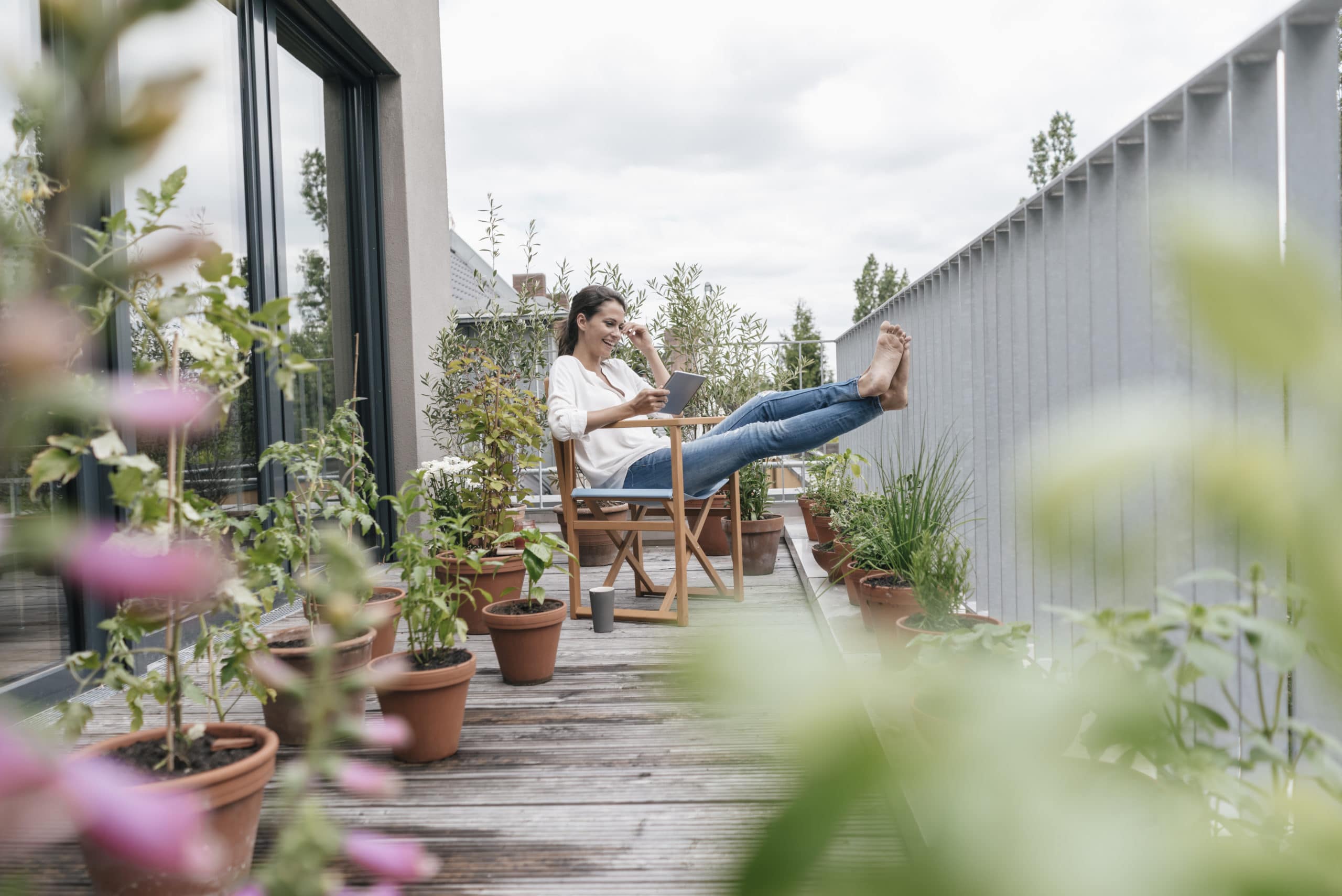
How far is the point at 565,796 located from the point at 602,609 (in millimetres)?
1274

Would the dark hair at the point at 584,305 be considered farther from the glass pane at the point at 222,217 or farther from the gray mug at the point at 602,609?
the glass pane at the point at 222,217

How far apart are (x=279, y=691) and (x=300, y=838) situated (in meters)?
1.85

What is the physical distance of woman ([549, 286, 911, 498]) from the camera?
2.85 meters

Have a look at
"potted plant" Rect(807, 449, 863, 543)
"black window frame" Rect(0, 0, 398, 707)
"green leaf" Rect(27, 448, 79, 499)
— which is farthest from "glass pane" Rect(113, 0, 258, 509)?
"potted plant" Rect(807, 449, 863, 543)

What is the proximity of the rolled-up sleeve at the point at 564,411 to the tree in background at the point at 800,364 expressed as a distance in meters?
2.25

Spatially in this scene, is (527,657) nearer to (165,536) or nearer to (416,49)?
(165,536)

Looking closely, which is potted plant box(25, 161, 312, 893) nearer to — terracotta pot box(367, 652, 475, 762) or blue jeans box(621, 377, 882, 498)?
terracotta pot box(367, 652, 475, 762)

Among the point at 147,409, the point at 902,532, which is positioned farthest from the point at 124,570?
the point at 902,532

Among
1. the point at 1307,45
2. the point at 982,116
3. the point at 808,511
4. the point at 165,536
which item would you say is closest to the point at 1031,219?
the point at 1307,45

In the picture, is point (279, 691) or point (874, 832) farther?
point (279, 691)

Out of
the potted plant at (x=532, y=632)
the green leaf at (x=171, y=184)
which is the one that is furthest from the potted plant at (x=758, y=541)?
the green leaf at (x=171, y=184)

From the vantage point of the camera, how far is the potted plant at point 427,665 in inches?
72.8

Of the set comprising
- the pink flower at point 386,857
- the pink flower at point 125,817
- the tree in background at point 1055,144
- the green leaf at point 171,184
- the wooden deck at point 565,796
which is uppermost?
the tree in background at point 1055,144

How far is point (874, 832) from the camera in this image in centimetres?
71
